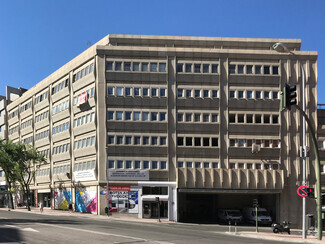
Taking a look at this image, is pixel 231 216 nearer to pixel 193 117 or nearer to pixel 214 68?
pixel 193 117

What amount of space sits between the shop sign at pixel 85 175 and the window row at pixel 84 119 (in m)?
6.33

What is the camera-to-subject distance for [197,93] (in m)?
52.6

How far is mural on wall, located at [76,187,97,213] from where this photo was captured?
177 ft

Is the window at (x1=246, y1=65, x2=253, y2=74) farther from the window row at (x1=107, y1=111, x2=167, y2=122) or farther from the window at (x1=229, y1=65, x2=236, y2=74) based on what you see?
the window row at (x1=107, y1=111, x2=167, y2=122)

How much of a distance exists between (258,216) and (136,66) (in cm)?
2251

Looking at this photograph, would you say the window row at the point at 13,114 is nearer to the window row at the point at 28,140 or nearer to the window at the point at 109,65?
the window row at the point at 28,140

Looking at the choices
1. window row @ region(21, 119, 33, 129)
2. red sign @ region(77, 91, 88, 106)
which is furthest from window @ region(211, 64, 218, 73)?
window row @ region(21, 119, 33, 129)

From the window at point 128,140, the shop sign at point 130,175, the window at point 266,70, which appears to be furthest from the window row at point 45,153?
the window at point 266,70

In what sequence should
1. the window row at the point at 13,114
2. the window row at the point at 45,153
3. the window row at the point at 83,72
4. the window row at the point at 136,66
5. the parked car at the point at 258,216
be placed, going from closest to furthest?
the parked car at the point at 258,216 < the window row at the point at 136,66 < the window row at the point at 83,72 < the window row at the point at 45,153 < the window row at the point at 13,114

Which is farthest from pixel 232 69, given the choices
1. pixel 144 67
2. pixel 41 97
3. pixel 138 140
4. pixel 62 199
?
pixel 41 97

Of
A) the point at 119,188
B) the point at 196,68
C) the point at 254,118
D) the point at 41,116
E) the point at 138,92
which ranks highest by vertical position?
the point at 196,68

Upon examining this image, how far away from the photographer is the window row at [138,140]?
170 feet

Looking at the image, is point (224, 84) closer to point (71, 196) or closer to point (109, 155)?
point (109, 155)

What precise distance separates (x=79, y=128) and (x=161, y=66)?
1403cm
